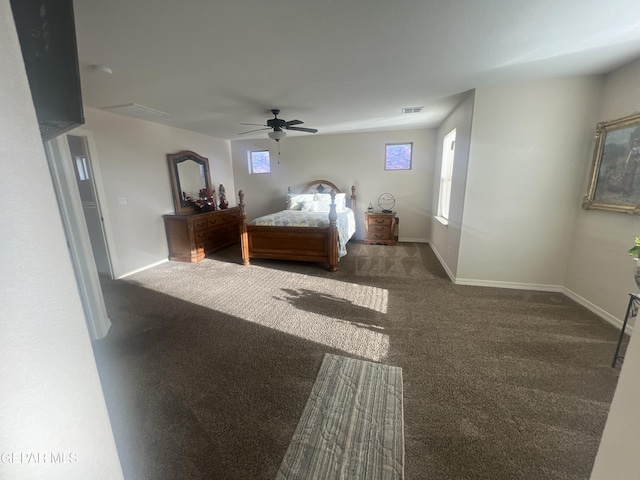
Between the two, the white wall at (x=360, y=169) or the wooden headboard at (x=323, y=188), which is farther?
the wooden headboard at (x=323, y=188)

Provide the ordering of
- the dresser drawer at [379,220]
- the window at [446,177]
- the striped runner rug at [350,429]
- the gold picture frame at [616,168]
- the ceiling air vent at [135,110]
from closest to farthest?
the striped runner rug at [350,429] < the gold picture frame at [616,168] < the ceiling air vent at [135,110] < the window at [446,177] < the dresser drawer at [379,220]

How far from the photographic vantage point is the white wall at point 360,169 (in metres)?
5.29

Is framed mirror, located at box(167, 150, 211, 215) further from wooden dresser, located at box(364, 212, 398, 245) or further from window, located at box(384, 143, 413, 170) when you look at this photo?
window, located at box(384, 143, 413, 170)

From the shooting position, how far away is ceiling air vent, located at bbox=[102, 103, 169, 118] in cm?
329

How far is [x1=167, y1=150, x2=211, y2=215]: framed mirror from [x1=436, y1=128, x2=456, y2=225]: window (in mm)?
4563

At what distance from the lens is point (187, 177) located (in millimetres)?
4820

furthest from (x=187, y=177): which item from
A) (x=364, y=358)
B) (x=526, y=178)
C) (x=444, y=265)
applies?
(x=526, y=178)

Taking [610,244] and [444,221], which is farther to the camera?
[444,221]

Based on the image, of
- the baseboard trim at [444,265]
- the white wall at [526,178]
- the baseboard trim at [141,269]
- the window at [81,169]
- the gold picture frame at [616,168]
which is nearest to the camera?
the gold picture frame at [616,168]

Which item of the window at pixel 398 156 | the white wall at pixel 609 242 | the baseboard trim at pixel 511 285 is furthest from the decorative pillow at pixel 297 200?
the white wall at pixel 609 242

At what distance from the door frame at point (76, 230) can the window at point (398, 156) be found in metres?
4.93

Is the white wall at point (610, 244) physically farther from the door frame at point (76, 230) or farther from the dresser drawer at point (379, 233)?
the door frame at point (76, 230)

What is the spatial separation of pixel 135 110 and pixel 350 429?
441cm

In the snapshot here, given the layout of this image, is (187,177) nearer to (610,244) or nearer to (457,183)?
(457,183)
